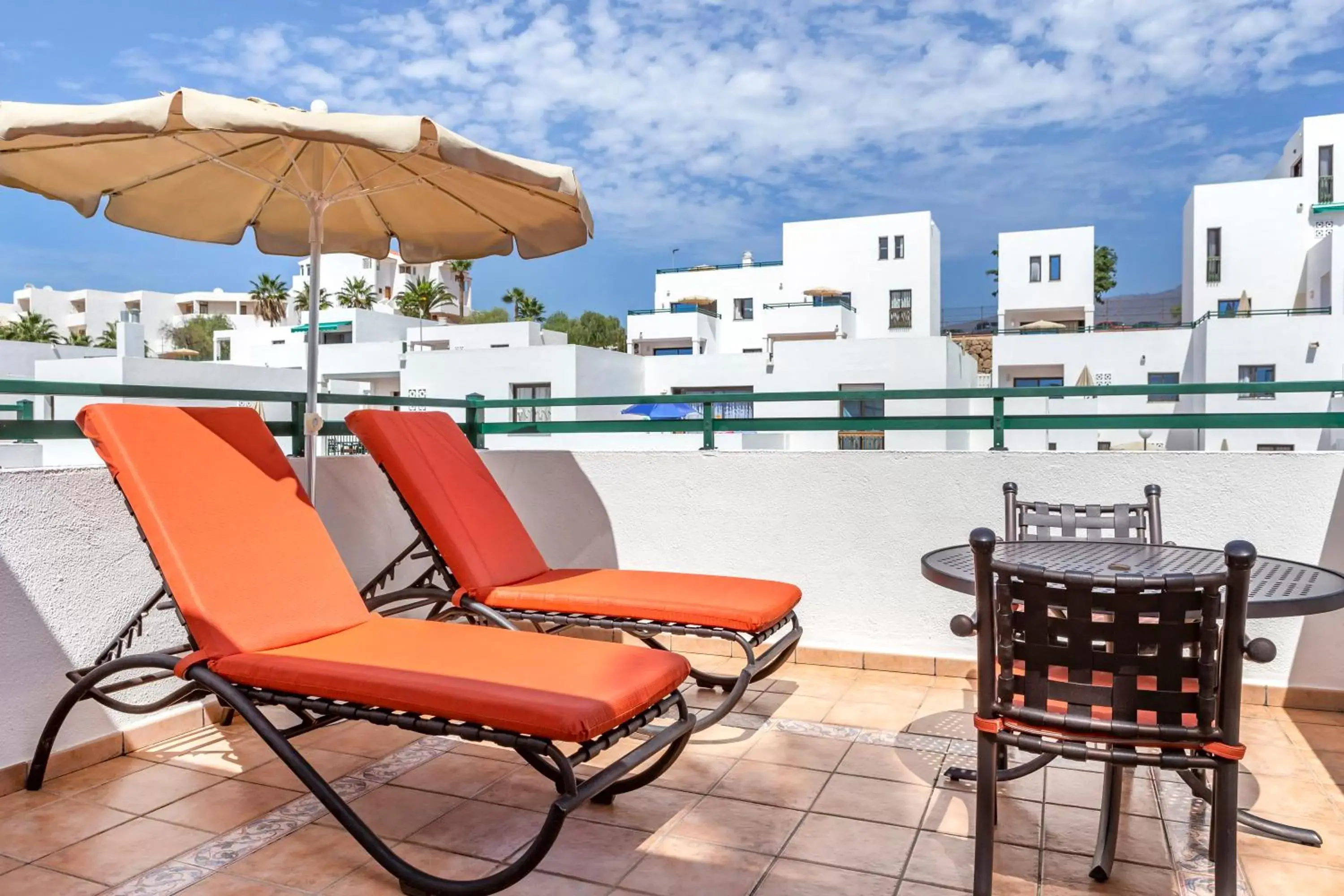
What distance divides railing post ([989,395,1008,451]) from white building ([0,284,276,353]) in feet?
197

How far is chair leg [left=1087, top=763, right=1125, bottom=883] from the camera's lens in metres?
2.31

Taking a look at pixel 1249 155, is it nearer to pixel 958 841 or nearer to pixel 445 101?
pixel 445 101

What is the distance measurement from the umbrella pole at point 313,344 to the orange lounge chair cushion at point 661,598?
0.94 metres

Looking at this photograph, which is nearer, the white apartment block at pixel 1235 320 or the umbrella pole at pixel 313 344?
the umbrella pole at pixel 313 344

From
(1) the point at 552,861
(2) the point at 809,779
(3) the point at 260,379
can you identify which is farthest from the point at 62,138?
(3) the point at 260,379

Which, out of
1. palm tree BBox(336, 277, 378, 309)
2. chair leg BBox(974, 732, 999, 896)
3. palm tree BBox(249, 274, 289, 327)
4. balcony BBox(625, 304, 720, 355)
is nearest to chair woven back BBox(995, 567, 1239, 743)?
chair leg BBox(974, 732, 999, 896)

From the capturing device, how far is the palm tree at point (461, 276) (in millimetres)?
48156

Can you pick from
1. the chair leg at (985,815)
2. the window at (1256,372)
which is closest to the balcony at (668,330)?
the window at (1256,372)

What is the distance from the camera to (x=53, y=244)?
9181 centimetres

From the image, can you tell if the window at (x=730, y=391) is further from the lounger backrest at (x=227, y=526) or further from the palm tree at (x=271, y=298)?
the palm tree at (x=271, y=298)

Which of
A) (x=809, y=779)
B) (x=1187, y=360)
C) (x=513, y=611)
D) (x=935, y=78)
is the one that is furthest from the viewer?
(x=935, y=78)

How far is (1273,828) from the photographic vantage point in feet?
8.36

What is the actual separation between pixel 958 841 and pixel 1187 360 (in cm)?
2559

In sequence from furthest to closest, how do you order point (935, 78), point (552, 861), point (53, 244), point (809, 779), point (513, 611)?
1. point (53, 244)
2. point (935, 78)
3. point (513, 611)
4. point (809, 779)
5. point (552, 861)
